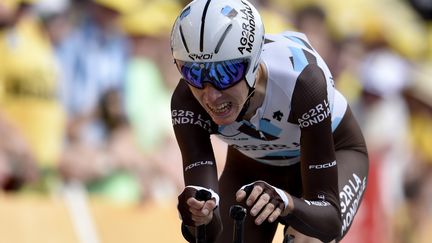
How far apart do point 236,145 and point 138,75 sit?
4.27m

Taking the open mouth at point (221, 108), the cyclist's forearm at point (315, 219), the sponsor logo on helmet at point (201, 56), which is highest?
the sponsor logo on helmet at point (201, 56)

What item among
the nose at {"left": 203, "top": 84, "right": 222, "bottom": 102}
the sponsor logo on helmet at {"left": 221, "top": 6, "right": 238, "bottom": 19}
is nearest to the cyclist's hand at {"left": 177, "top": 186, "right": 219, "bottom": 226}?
the nose at {"left": 203, "top": 84, "right": 222, "bottom": 102}

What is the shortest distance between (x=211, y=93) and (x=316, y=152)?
80 cm

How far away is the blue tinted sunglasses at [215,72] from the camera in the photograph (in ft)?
21.1

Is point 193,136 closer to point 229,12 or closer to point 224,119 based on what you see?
point 224,119

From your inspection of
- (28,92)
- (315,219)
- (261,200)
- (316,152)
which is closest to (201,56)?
(261,200)

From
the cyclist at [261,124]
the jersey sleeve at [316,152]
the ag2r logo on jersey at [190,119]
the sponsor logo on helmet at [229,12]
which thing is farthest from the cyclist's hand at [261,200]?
the sponsor logo on helmet at [229,12]

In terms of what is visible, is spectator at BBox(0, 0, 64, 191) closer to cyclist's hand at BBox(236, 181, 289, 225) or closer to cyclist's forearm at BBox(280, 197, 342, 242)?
cyclist's forearm at BBox(280, 197, 342, 242)

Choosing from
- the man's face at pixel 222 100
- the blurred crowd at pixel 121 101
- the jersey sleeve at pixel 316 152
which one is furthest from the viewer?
the blurred crowd at pixel 121 101

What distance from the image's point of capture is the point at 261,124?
710 centimetres

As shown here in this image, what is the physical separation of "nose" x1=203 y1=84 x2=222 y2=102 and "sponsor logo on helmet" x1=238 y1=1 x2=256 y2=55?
0.26 meters

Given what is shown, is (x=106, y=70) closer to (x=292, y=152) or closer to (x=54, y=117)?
(x=54, y=117)

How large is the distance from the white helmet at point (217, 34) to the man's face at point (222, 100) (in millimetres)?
97

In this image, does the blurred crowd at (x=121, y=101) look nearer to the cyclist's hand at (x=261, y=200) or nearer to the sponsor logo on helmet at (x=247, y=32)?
the sponsor logo on helmet at (x=247, y=32)
